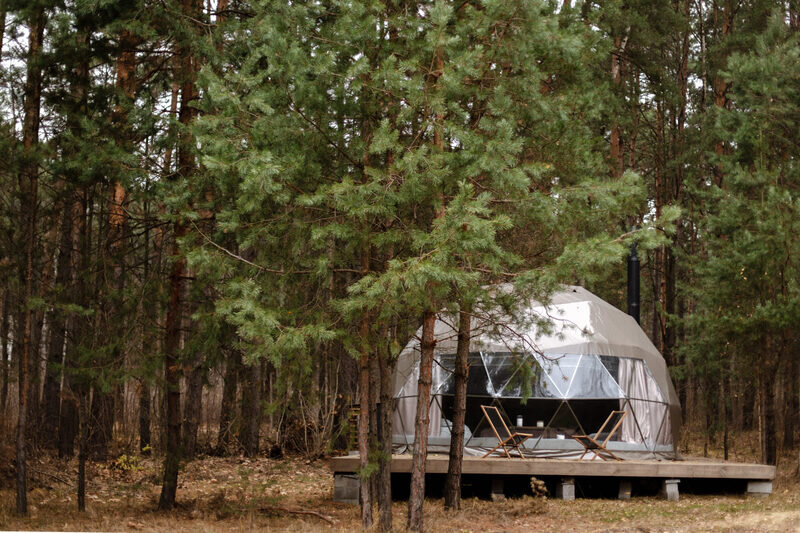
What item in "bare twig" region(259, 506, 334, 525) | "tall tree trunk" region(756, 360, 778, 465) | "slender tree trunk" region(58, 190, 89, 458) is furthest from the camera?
"tall tree trunk" region(756, 360, 778, 465)

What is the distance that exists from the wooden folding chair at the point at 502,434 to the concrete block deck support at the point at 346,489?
235cm

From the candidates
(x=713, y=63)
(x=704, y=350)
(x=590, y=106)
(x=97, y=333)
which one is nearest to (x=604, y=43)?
(x=590, y=106)

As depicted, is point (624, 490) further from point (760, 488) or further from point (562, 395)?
point (760, 488)

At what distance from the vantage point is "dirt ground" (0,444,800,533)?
9.42 metres

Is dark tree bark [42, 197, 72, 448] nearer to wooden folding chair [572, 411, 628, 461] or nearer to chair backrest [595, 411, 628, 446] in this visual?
wooden folding chair [572, 411, 628, 461]

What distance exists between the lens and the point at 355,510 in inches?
438

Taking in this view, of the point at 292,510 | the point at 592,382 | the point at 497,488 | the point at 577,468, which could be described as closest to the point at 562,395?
the point at 592,382

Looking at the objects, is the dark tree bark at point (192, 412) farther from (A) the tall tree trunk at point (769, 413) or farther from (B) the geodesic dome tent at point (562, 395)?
(A) the tall tree trunk at point (769, 413)

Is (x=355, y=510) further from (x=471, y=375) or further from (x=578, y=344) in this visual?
(x=578, y=344)

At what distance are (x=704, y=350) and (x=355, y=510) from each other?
952cm

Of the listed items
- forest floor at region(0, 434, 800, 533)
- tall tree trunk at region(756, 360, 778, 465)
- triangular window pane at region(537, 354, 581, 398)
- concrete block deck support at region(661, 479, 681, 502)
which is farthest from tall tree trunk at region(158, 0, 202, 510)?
tall tree trunk at region(756, 360, 778, 465)

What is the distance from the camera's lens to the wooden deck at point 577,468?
11964 mm

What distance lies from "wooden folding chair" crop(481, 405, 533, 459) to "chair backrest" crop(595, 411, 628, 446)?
3.95 ft

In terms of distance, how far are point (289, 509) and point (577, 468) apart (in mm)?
4393
